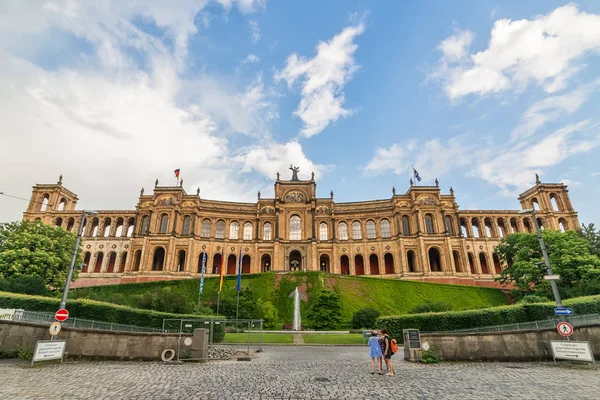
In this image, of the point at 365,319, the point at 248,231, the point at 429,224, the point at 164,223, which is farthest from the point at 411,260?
the point at 164,223

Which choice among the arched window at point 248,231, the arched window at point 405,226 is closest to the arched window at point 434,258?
the arched window at point 405,226

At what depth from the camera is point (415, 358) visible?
48.8 feet

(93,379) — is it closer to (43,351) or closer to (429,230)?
(43,351)

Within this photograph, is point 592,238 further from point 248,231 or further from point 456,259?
point 248,231

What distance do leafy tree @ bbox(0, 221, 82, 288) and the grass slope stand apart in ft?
26.5

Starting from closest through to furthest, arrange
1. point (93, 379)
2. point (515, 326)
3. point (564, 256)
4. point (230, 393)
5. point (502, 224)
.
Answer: point (230, 393) < point (93, 379) < point (515, 326) < point (564, 256) < point (502, 224)

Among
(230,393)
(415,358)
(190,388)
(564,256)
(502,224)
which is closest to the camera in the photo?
(230,393)

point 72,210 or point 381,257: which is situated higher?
point 72,210

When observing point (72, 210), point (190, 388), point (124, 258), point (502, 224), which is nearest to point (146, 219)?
point (124, 258)

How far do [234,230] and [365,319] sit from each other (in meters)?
37.7

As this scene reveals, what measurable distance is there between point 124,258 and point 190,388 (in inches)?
2429

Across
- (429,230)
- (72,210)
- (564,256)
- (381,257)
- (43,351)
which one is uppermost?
(72,210)

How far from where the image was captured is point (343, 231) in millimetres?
64188

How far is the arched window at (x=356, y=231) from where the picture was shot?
63263 millimetres
